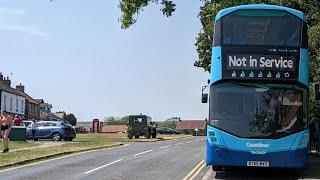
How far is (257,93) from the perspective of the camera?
50.3ft

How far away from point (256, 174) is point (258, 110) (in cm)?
237

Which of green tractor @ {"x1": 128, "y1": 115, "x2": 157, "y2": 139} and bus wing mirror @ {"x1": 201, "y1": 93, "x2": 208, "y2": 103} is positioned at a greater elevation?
bus wing mirror @ {"x1": 201, "y1": 93, "x2": 208, "y2": 103}

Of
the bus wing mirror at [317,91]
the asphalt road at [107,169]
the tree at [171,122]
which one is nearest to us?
the bus wing mirror at [317,91]

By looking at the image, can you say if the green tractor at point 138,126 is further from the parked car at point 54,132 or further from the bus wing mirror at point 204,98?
the bus wing mirror at point 204,98

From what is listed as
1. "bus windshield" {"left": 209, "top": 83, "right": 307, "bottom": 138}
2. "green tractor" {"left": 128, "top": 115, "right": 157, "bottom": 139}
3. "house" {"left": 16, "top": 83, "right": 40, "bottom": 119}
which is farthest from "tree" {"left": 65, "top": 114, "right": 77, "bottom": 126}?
"bus windshield" {"left": 209, "top": 83, "right": 307, "bottom": 138}

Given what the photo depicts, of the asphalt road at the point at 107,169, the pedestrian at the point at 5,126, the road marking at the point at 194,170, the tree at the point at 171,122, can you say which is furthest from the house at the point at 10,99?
the tree at the point at 171,122

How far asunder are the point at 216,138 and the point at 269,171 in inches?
128

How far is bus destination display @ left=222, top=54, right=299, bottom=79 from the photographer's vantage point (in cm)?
1523

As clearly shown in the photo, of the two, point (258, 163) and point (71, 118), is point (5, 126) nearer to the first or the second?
point (258, 163)

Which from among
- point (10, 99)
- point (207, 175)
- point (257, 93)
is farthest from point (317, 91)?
point (10, 99)

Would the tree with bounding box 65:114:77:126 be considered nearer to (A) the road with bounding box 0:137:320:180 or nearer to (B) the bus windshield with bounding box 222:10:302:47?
(A) the road with bounding box 0:137:320:180

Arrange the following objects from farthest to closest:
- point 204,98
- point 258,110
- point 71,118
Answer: point 71,118
point 204,98
point 258,110

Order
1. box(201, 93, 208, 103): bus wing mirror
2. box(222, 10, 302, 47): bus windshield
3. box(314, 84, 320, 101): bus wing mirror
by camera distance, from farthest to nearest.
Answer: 1. box(201, 93, 208, 103): bus wing mirror
2. box(314, 84, 320, 101): bus wing mirror
3. box(222, 10, 302, 47): bus windshield

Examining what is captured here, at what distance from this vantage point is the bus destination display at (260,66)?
15227 mm
